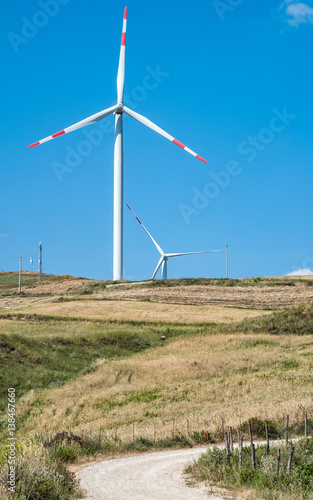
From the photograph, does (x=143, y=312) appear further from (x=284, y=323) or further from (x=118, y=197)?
(x=118, y=197)

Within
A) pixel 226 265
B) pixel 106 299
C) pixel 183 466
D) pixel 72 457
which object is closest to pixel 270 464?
pixel 183 466

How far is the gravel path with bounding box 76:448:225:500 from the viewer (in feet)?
57.0

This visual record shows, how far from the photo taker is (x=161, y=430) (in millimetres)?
29406

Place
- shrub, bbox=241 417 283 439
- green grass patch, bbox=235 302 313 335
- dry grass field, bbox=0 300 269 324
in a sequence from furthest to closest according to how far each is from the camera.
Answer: dry grass field, bbox=0 300 269 324
green grass patch, bbox=235 302 313 335
shrub, bbox=241 417 283 439

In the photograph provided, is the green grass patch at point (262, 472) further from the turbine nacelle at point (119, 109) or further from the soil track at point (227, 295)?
the turbine nacelle at point (119, 109)

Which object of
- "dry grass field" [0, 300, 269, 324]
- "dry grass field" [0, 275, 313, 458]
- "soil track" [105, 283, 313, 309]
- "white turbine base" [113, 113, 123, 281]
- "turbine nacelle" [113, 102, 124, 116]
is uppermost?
"turbine nacelle" [113, 102, 124, 116]

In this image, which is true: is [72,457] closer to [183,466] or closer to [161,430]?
[183,466]

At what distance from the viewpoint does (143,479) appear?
19.4 m

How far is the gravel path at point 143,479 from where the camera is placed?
17.4 metres

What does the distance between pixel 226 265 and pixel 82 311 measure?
58.1m

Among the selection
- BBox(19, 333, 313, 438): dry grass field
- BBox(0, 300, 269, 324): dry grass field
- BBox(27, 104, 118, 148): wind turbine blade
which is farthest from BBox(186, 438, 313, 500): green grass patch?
BBox(27, 104, 118, 148): wind turbine blade

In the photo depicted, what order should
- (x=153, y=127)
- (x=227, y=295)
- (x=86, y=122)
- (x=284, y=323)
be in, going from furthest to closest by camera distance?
1. (x=86, y=122)
2. (x=153, y=127)
3. (x=227, y=295)
4. (x=284, y=323)

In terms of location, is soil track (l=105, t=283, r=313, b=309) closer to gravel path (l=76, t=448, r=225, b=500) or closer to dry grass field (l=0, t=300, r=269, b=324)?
dry grass field (l=0, t=300, r=269, b=324)

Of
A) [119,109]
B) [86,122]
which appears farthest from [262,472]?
[119,109]
